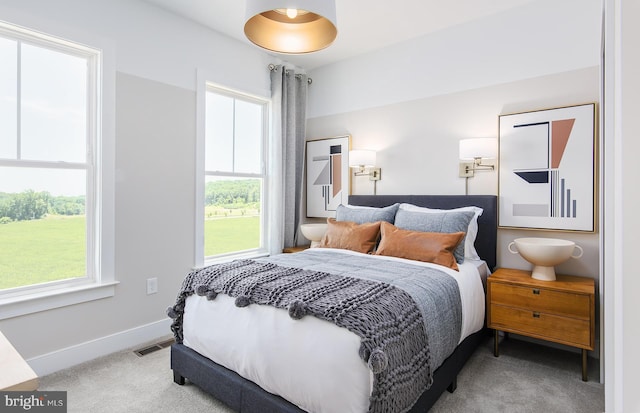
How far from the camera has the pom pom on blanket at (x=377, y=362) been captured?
1.35 meters

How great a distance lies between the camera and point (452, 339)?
2045mm

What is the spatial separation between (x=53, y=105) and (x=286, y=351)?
2.47m

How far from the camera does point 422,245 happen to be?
8.70 feet

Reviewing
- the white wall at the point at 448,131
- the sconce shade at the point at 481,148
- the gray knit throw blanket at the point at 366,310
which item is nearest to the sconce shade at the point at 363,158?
the white wall at the point at 448,131

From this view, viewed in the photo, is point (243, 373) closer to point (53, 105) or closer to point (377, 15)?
point (53, 105)

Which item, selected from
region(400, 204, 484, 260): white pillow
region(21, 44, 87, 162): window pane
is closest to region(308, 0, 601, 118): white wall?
region(400, 204, 484, 260): white pillow

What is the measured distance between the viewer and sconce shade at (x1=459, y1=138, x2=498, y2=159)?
9.71 ft

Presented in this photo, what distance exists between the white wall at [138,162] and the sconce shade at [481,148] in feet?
8.08

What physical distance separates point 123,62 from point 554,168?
11.8 feet

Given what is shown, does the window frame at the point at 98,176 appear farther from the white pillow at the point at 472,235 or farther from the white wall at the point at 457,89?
the white pillow at the point at 472,235

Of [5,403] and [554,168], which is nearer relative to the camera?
[5,403]

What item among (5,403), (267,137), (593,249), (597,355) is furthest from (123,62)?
(597,355)
